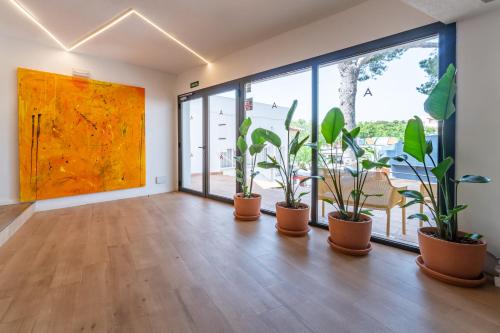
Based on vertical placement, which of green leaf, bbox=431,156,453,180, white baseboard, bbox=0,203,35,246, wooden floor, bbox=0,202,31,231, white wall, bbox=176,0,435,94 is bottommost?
white baseboard, bbox=0,203,35,246

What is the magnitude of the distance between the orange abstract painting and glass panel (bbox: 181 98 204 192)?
88 centimetres

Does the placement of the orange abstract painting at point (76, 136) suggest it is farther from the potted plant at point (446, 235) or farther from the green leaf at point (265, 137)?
the potted plant at point (446, 235)

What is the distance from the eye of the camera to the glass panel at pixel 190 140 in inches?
208

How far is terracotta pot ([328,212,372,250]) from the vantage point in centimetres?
232

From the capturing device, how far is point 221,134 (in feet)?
16.1

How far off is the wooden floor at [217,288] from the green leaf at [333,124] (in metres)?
1.18

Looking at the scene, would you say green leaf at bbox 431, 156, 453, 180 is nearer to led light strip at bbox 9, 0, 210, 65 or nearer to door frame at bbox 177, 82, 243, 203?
door frame at bbox 177, 82, 243, 203

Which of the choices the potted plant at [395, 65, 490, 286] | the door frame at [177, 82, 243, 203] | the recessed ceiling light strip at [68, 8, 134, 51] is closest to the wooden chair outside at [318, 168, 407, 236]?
the potted plant at [395, 65, 490, 286]

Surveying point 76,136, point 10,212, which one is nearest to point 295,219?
point 10,212

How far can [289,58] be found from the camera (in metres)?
3.34

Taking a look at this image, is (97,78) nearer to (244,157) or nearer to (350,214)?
(244,157)

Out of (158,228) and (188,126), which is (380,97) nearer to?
(158,228)

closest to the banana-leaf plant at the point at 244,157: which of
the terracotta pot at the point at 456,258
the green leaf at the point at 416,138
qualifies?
the green leaf at the point at 416,138

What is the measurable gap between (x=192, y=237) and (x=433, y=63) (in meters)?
3.03
